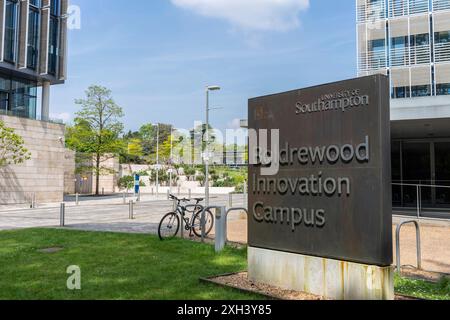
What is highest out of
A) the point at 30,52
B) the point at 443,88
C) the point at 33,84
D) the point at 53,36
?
the point at 53,36

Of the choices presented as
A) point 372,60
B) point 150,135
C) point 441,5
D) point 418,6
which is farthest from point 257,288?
point 150,135

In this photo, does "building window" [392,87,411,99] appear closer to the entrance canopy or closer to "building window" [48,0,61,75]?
the entrance canopy

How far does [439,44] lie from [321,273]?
29.6 m

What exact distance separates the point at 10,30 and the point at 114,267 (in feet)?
94.8

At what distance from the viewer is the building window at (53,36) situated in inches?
1379

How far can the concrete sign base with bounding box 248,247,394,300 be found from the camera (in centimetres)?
521

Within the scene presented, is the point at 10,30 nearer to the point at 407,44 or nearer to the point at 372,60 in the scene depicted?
the point at 372,60

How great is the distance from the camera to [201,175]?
64062 millimetres

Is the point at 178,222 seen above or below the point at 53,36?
below

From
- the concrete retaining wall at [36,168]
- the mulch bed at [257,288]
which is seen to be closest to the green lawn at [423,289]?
the mulch bed at [257,288]

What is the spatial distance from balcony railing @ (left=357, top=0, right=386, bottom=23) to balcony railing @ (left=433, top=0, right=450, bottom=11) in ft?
10.9

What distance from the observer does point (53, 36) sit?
3544 centimetres

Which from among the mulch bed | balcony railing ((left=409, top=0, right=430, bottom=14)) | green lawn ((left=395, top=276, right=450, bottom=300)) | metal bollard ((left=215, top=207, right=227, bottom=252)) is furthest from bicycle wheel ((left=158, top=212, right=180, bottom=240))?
balcony railing ((left=409, top=0, right=430, bottom=14))

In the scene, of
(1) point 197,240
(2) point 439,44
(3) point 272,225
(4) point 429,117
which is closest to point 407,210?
(4) point 429,117
